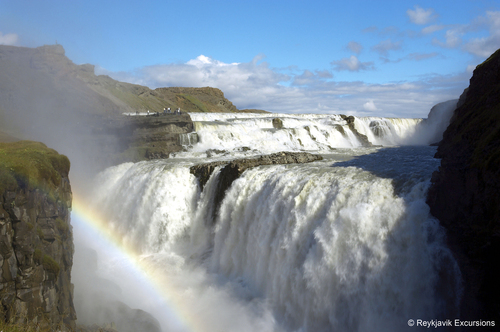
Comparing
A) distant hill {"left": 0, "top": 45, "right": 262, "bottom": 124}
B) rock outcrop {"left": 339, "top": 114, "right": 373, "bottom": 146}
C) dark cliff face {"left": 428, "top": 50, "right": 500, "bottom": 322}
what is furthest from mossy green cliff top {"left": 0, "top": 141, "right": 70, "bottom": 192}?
rock outcrop {"left": 339, "top": 114, "right": 373, "bottom": 146}

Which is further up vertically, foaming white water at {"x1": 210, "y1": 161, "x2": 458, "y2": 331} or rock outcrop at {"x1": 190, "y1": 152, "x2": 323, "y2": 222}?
rock outcrop at {"x1": 190, "y1": 152, "x2": 323, "y2": 222}

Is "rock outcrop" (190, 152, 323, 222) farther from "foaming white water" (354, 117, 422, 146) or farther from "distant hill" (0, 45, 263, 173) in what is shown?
"foaming white water" (354, 117, 422, 146)

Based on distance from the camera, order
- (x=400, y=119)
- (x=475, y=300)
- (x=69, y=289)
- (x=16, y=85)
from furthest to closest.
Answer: (x=16, y=85), (x=400, y=119), (x=69, y=289), (x=475, y=300)

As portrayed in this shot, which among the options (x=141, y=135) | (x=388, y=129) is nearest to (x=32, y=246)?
(x=141, y=135)

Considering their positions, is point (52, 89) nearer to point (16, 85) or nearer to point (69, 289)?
point (16, 85)

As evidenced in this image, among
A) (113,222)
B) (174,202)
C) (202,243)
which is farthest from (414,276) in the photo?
(113,222)

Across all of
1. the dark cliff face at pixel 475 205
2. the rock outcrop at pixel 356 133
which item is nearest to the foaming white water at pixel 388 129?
the rock outcrop at pixel 356 133

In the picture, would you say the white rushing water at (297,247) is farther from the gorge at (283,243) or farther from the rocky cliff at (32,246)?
the rocky cliff at (32,246)
